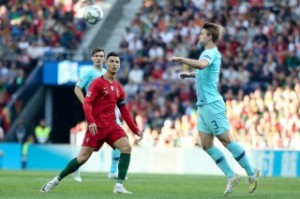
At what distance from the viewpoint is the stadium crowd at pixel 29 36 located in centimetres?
3909

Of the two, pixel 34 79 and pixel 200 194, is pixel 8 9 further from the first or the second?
pixel 200 194

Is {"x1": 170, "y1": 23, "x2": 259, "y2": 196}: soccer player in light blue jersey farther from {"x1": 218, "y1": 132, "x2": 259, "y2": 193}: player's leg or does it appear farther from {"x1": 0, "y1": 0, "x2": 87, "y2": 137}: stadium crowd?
{"x1": 0, "y1": 0, "x2": 87, "y2": 137}: stadium crowd

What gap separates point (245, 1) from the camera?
39.4 meters

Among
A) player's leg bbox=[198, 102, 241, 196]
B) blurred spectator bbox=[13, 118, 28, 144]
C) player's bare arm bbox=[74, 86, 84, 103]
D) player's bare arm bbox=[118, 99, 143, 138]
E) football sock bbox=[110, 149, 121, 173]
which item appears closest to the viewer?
player's leg bbox=[198, 102, 241, 196]

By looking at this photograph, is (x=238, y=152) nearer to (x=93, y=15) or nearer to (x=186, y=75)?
(x=186, y=75)

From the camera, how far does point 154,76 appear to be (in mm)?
37719

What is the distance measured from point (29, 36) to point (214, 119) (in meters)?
24.8

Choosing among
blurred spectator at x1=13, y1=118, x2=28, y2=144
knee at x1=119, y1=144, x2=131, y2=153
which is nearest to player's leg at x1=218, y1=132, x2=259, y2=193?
knee at x1=119, y1=144, x2=131, y2=153

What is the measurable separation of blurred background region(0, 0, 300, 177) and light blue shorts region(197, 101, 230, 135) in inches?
487

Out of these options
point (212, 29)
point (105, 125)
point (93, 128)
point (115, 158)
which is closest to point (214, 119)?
point (212, 29)

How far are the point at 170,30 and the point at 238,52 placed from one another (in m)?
3.30

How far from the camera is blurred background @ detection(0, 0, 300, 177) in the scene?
102 ft

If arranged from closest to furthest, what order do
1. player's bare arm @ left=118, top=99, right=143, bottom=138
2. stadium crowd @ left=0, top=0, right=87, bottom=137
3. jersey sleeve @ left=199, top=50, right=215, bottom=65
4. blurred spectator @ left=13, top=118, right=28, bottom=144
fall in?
1. jersey sleeve @ left=199, top=50, right=215, bottom=65
2. player's bare arm @ left=118, top=99, right=143, bottom=138
3. blurred spectator @ left=13, top=118, right=28, bottom=144
4. stadium crowd @ left=0, top=0, right=87, bottom=137

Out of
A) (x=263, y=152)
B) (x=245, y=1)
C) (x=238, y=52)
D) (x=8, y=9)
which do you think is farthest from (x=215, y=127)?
(x=8, y=9)
